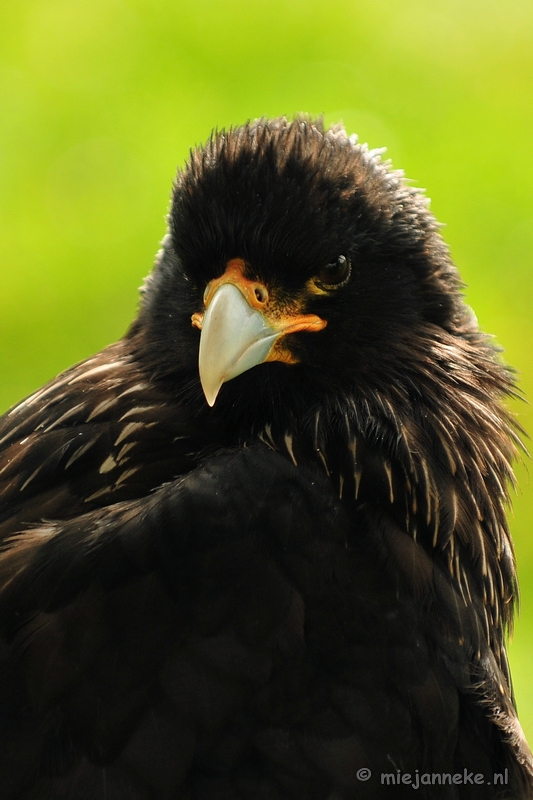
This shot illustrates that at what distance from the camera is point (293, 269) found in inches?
122

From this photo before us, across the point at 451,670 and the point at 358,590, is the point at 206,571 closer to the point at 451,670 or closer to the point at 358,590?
the point at 358,590

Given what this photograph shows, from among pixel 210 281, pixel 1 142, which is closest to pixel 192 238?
pixel 210 281

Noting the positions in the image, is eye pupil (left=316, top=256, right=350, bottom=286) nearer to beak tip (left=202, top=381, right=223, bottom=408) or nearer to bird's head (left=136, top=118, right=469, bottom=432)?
bird's head (left=136, top=118, right=469, bottom=432)

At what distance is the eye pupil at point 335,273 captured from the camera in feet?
10.3

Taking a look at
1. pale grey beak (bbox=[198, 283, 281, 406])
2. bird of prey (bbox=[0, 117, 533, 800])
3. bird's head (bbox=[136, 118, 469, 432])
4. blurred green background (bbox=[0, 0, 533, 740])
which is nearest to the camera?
bird of prey (bbox=[0, 117, 533, 800])

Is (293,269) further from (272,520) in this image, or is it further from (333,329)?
(272,520)

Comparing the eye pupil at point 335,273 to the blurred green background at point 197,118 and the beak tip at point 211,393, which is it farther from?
the blurred green background at point 197,118

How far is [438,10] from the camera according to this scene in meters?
8.38

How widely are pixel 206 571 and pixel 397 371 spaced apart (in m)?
0.76

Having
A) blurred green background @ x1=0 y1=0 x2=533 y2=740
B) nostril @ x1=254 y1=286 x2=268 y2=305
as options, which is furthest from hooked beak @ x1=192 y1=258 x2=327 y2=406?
blurred green background @ x1=0 y1=0 x2=533 y2=740

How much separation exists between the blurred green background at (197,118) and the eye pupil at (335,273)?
298 centimetres

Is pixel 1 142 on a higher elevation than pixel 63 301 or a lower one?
higher

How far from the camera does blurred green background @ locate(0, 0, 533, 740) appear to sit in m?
6.64

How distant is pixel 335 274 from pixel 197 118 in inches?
176
